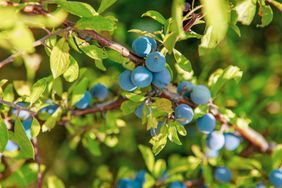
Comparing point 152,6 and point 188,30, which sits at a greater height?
point 188,30

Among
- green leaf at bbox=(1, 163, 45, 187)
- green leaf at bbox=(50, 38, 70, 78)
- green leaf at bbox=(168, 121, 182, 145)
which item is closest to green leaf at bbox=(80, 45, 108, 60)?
green leaf at bbox=(50, 38, 70, 78)

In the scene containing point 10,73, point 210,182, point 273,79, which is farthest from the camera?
point 10,73

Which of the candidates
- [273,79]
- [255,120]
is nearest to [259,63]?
[273,79]

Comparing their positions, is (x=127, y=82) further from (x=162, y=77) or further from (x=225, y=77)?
(x=225, y=77)

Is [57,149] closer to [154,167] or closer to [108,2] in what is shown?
[154,167]

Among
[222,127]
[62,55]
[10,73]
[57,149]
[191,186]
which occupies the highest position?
[62,55]

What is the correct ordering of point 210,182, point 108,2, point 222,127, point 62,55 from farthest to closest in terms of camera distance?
point 210,182 < point 222,127 < point 108,2 < point 62,55

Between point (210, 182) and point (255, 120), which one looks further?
point (255, 120)

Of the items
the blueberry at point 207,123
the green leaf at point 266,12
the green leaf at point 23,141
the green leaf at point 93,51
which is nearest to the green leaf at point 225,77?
the blueberry at point 207,123

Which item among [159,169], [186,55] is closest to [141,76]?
[159,169]
